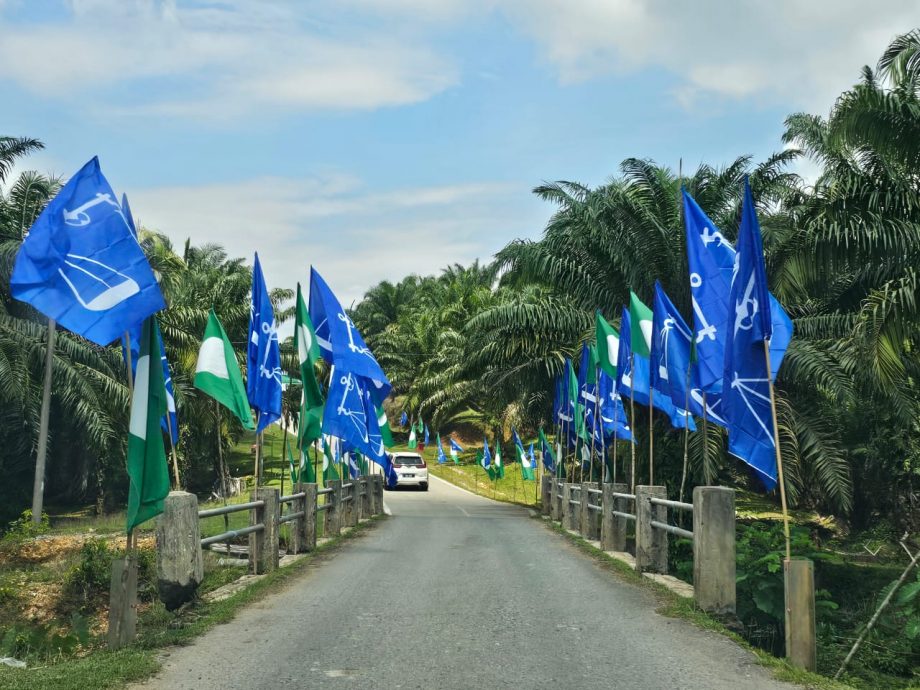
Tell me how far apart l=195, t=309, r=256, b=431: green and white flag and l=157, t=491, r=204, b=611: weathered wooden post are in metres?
4.71

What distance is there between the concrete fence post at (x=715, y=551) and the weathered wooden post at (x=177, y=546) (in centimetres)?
492

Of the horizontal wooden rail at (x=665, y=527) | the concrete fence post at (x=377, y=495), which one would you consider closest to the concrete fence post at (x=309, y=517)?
the horizontal wooden rail at (x=665, y=527)

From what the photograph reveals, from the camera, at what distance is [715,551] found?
9734mm

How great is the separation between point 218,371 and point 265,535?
253cm

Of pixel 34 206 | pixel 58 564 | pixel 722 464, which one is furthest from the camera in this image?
pixel 34 206

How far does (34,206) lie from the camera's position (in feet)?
97.2

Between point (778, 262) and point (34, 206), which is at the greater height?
point (34, 206)

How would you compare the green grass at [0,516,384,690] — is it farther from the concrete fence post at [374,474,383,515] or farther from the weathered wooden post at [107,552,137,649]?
the concrete fence post at [374,474,383,515]

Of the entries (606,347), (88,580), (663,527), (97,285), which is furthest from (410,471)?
(97,285)

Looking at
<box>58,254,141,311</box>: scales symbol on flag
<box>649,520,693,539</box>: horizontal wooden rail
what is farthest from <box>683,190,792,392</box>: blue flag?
<box>58,254,141,311</box>: scales symbol on flag

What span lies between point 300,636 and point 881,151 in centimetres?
1087

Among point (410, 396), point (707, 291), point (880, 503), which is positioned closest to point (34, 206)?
point (707, 291)

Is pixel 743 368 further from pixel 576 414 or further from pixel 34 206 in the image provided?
pixel 34 206

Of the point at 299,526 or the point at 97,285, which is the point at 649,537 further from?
the point at 97,285
